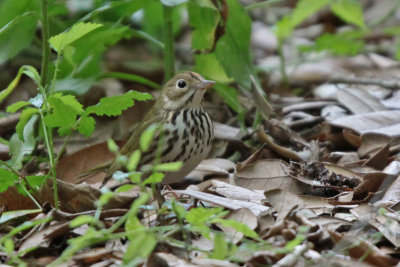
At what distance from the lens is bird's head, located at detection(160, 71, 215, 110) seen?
13.2 ft

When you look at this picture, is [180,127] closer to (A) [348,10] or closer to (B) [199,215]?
(B) [199,215]

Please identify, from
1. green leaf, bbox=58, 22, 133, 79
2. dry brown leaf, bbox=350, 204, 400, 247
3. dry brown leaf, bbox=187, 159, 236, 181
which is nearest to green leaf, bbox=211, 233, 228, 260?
dry brown leaf, bbox=350, 204, 400, 247

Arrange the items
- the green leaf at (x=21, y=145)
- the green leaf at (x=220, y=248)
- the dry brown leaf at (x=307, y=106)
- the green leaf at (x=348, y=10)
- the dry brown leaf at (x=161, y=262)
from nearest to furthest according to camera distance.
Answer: the green leaf at (x=220, y=248), the dry brown leaf at (x=161, y=262), the green leaf at (x=21, y=145), the dry brown leaf at (x=307, y=106), the green leaf at (x=348, y=10)

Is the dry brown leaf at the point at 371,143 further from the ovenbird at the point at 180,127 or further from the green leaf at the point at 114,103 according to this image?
the green leaf at the point at 114,103

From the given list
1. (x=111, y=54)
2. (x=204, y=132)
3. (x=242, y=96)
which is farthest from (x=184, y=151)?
(x=111, y=54)

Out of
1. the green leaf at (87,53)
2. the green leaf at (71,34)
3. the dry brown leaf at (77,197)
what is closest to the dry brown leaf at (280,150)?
the green leaf at (87,53)

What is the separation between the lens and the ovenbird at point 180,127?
378 centimetres

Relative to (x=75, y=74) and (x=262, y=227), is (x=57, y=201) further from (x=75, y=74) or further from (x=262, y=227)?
(x=75, y=74)

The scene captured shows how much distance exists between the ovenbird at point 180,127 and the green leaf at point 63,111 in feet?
1.77

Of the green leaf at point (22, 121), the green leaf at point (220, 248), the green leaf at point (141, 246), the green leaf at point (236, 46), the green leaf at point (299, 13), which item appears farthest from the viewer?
the green leaf at point (299, 13)

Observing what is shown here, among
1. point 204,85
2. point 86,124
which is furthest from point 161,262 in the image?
point 204,85

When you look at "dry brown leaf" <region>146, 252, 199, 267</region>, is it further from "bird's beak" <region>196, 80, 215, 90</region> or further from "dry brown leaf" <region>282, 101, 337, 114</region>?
"dry brown leaf" <region>282, 101, 337, 114</region>

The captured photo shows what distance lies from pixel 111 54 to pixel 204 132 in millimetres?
3485

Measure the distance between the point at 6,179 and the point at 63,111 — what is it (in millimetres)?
438
